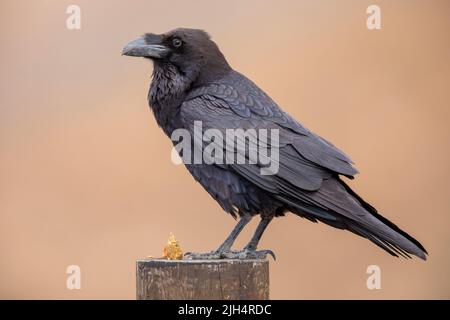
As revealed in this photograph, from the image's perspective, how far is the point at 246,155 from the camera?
5.29 meters

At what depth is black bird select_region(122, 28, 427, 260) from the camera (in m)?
5.16

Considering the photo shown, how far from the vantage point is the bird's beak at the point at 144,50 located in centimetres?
574

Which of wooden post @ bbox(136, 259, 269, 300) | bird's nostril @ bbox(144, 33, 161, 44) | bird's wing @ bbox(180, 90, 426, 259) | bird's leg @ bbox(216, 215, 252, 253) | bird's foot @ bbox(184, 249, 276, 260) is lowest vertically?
wooden post @ bbox(136, 259, 269, 300)

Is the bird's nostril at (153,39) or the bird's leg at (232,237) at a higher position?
the bird's nostril at (153,39)

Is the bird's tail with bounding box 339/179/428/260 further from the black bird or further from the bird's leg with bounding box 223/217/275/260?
the bird's leg with bounding box 223/217/275/260

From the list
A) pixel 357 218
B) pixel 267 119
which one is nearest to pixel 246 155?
pixel 267 119

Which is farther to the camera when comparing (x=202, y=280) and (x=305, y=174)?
(x=305, y=174)

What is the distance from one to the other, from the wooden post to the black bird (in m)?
0.58

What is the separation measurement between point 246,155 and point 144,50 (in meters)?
1.14

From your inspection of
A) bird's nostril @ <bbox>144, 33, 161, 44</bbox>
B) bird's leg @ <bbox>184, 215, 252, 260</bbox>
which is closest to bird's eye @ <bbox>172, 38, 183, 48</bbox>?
bird's nostril @ <bbox>144, 33, 161, 44</bbox>

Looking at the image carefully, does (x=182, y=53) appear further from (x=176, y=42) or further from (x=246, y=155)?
(x=246, y=155)

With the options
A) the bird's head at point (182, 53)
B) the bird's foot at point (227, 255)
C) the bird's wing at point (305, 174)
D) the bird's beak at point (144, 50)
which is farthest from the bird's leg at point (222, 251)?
the bird's beak at point (144, 50)

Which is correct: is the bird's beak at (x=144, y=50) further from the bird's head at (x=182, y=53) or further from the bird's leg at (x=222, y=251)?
the bird's leg at (x=222, y=251)
